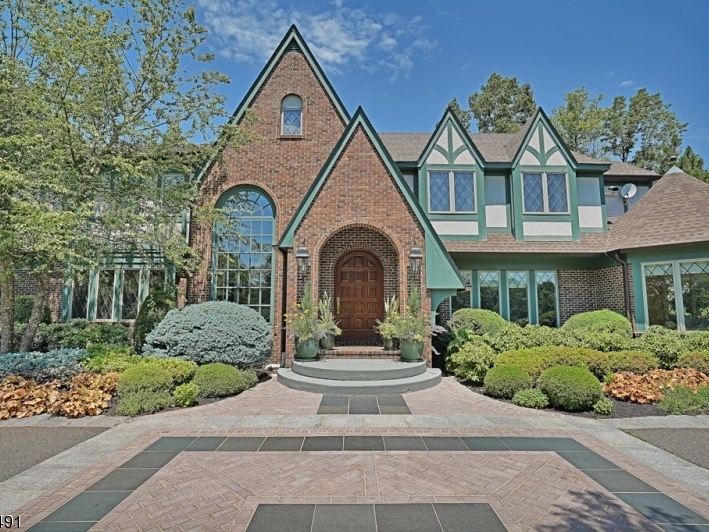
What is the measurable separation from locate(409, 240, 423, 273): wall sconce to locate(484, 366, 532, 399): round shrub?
3285mm

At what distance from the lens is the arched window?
12656mm

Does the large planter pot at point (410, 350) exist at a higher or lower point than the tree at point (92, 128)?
lower

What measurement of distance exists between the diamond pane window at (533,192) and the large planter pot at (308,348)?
916cm

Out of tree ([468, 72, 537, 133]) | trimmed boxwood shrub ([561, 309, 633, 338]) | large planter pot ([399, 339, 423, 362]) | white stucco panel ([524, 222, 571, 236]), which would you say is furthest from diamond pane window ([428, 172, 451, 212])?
tree ([468, 72, 537, 133])

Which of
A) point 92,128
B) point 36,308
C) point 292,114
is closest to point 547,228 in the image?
point 292,114

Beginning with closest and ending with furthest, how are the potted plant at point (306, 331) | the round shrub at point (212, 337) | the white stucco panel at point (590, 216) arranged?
1. the round shrub at point (212, 337)
2. the potted plant at point (306, 331)
3. the white stucco panel at point (590, 216)

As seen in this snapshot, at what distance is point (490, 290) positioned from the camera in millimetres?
13227

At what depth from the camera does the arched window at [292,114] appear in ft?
41.5

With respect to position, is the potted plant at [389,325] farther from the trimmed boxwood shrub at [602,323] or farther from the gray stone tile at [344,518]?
the gray stone tile at [344,518]

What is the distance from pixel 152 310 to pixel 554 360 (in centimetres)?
1111

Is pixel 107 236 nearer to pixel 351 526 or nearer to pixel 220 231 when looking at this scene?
pixel 220 231

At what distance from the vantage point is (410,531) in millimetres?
3105

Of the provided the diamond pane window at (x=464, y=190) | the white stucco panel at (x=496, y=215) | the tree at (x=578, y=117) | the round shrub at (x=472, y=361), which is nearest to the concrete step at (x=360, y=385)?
the round shrub at (x=472, y=361)

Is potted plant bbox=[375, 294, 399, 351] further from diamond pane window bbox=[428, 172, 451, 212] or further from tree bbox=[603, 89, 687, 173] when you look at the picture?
tree bbox=[603, 89, 687, 173]
